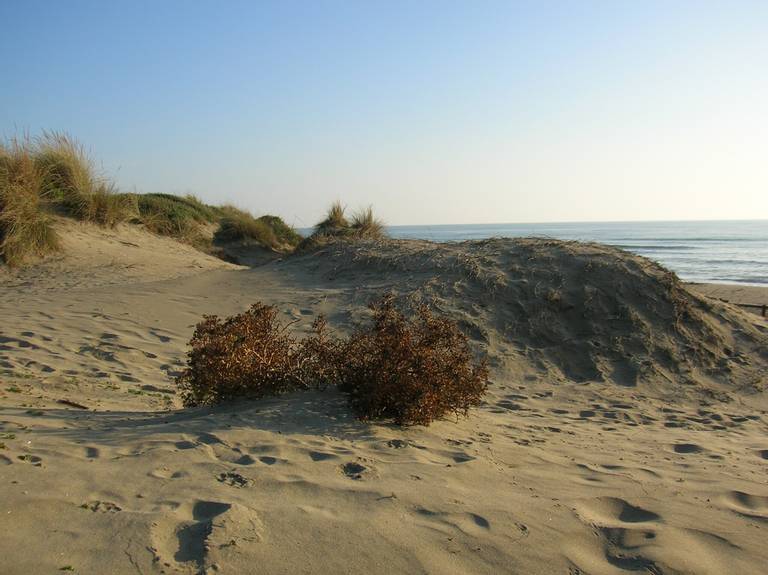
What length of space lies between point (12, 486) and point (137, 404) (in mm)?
2638

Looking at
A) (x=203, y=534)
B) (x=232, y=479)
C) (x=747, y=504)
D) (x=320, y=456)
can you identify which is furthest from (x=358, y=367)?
(x=747, y=504)

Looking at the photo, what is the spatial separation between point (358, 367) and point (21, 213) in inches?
388

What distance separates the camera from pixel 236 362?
5.01 m

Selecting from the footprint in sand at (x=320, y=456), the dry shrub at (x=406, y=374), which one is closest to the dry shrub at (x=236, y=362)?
the dry shrub at (x=406, y=374)

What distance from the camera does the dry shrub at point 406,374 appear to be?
4699 millimetres

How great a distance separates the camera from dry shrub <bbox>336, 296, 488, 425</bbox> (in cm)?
470

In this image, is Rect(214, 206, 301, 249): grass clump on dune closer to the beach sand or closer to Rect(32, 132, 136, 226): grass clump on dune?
Rect(32, 132, 136, 226): grass clump on dune

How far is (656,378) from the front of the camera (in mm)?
7973

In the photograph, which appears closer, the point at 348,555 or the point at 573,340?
the point at 348,555

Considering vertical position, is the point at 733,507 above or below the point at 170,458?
below

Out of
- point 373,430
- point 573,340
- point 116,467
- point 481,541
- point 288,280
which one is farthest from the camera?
point 288,280

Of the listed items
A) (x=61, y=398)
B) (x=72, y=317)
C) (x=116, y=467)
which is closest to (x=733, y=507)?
(x=116, y=467)

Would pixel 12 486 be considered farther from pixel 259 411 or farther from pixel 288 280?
pixel 288 280

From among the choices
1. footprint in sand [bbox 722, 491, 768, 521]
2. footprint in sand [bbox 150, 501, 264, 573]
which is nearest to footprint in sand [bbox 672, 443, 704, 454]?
footprint in sand [bbox 722, 491, 768, 521]
